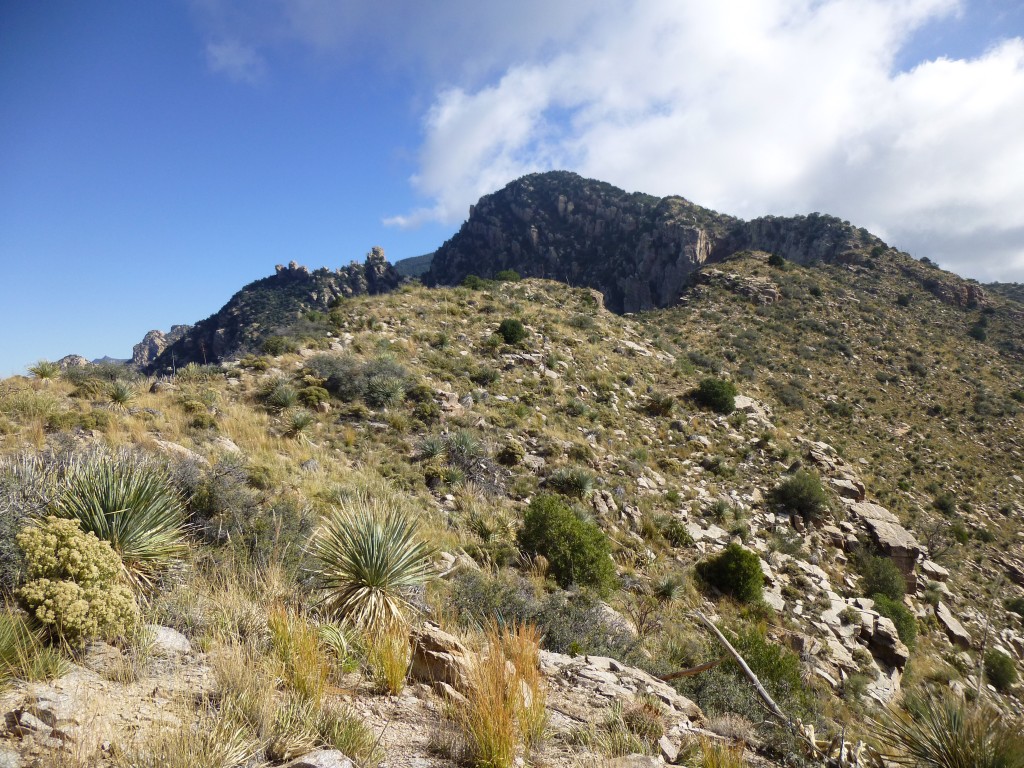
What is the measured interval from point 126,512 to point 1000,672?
16481 mm

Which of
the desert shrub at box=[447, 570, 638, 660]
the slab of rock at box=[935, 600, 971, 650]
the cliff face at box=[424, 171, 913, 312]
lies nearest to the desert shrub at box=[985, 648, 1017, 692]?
the slab of rock at box=[935, 600, 971, 650]

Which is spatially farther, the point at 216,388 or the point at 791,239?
the point at 791,239

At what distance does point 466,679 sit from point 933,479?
905 inches

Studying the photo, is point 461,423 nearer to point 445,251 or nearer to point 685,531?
point 685,531

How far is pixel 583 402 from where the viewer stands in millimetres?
15516

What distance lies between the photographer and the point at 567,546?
7.90 m

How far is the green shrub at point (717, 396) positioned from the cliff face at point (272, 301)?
159ft

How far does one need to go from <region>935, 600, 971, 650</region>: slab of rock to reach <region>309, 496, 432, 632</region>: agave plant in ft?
44.4

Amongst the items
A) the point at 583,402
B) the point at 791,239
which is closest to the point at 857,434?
the point at 583,402

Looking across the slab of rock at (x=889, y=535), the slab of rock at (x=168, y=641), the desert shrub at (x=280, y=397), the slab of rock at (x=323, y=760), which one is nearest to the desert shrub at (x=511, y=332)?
the desert shrub at (x=280, y=397)

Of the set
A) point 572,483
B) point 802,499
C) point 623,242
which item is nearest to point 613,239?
point 623,242

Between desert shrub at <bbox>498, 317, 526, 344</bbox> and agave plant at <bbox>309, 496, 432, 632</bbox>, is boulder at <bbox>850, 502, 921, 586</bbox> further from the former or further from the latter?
agave plant at <bbox>309, 496, 432, 632</bbox>

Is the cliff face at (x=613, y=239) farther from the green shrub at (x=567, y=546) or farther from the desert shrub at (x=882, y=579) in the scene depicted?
the green shrub at (x=567, y=546)

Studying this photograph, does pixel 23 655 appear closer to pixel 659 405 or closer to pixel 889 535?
pixel 659 405
